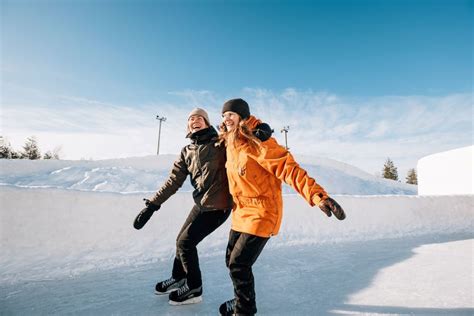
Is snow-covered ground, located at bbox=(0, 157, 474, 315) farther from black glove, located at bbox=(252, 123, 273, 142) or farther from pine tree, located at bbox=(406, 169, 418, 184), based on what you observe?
pine tree, located at bbox=(406, 169, 418, 184)

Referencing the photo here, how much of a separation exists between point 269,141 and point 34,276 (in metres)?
2.94

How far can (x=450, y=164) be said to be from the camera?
508 inches

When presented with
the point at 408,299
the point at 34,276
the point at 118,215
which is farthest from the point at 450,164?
the point at 34,276

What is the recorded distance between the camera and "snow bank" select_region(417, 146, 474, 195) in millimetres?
11766

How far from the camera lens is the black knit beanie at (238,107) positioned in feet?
6.94

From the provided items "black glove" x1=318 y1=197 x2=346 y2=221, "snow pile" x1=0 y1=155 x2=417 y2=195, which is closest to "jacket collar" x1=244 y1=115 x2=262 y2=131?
"black glove" x1=318 y1=197 x2=346 y2=221

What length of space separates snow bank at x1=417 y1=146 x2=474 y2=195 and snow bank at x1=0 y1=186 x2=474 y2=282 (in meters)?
8.93

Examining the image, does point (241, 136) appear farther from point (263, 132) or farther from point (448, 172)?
point (448, 172)

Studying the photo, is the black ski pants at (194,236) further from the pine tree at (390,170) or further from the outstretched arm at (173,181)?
the pine tree at (390,170)

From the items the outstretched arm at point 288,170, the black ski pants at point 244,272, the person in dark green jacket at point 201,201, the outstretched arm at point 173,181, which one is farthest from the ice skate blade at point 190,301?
the outstretched arm at point 288,170

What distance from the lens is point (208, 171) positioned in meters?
2.21

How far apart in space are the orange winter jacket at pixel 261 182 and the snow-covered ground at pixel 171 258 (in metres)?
0.79

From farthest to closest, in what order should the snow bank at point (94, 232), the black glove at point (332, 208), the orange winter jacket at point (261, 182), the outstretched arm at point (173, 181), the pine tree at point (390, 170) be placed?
the pine tree at point (390, 170) → the snow bank at point (94, 232) → the outstretched arm at point (173, 181) → the orange winter jacket at point (261, 182) → the black glove at point (332, 208)

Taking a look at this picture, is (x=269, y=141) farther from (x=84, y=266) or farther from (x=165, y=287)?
(x=84, y=266)
